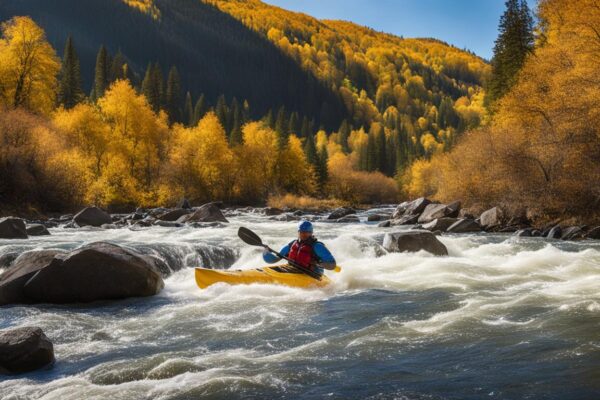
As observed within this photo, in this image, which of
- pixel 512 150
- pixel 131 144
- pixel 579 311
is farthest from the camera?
pixel 131 144

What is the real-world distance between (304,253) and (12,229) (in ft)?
34.4

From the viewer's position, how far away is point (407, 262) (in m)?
14.3

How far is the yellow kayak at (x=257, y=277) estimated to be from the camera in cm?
1100

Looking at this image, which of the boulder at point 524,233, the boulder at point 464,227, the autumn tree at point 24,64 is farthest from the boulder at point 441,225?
the autumn tree at point 24,64

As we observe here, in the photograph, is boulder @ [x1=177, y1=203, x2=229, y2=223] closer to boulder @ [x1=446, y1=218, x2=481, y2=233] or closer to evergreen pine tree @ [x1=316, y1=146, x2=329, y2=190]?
boulder @ [x1=446, y1=218, x2=481, y2=233]

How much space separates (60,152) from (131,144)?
11148 millimetres

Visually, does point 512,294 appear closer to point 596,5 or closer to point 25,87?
point 596,5

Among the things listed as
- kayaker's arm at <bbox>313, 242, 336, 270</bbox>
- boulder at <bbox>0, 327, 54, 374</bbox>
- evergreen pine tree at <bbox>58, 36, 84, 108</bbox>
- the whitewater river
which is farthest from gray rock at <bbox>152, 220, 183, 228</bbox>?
evergreen pine tree at <bbox>58, 36, 84, 108</bbox>

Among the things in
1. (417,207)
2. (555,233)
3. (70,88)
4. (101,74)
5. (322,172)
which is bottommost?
(322,172)

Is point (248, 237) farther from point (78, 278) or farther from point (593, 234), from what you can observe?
point (593, 234)

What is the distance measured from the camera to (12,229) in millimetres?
17016

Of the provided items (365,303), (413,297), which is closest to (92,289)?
(365,303)

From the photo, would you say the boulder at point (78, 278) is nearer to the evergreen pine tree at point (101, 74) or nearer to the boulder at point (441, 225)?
the boulder at point (441, 225)

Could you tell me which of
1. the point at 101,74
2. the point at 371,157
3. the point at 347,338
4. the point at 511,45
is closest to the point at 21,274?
the point at 347,338
